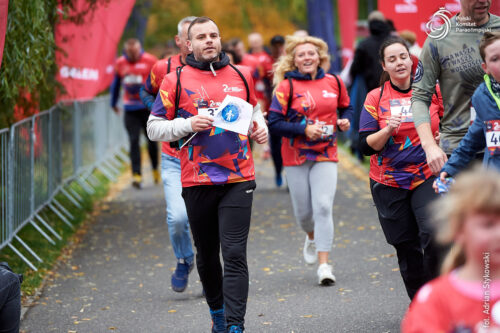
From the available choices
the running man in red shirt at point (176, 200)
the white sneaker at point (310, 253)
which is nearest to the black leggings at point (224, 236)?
the running man in red shirt at point (176, 200)

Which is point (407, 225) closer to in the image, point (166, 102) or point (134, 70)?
point (166, 102)

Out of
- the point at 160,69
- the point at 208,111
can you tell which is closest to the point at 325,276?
the point at 160,69

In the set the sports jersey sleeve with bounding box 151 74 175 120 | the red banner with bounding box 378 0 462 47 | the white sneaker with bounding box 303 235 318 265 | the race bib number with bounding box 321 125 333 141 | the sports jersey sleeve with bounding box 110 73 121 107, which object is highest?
the red banner with bounding box 378 0 462 47

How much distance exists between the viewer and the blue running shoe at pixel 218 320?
5773 mm

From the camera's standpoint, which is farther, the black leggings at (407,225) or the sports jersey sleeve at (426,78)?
the black leggings at (407,225)

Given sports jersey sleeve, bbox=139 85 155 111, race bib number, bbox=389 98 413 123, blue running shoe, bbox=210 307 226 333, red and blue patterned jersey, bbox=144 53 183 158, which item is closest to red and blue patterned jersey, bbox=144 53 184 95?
red and blue patterned jersey, bbox=144 53 183 158

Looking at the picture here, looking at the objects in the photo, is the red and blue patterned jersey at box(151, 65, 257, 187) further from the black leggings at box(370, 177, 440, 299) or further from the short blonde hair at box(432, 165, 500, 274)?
the short blonde hair at box(432, 165, 500, 274)

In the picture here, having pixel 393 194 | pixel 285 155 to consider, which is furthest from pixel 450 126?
pixel 285 155

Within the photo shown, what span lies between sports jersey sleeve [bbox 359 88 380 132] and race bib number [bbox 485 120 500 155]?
1439mm

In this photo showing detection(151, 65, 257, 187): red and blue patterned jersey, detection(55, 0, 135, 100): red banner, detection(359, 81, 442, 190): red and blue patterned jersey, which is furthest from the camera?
detection(55, 0, 135, 100): red banner

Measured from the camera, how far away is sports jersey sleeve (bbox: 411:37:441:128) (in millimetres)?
5355

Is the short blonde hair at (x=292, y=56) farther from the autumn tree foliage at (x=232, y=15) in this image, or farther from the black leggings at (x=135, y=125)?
the autumn tree foliage at (x=232, y=15)

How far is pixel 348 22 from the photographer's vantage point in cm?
1978

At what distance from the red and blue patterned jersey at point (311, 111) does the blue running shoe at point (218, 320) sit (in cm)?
223
